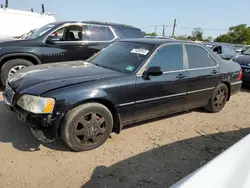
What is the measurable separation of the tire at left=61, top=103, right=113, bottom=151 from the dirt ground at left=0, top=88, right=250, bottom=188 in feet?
0.45

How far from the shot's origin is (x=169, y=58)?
14.8 feet

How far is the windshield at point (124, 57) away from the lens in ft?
13.6

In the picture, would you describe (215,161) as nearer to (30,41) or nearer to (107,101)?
(107,101)

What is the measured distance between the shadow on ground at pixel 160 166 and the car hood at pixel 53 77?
4.00 ft

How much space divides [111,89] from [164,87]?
105cm

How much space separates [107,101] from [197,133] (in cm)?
188

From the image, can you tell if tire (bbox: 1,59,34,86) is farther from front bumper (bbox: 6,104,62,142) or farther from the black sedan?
Result: front bumper (bbox: 6,104,62,142)

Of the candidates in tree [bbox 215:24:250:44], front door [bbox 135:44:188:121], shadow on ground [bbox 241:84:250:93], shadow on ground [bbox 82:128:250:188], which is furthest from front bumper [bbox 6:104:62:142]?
tree [bbox 215:24:250:44]

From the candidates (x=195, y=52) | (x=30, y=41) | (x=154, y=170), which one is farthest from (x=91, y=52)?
(x=154, y=170)

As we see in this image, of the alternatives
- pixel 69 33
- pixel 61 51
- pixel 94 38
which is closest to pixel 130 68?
pixel 61 51

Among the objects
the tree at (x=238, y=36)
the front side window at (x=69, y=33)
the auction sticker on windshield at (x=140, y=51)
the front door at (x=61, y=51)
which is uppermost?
the front side window at (x=69, y=33)

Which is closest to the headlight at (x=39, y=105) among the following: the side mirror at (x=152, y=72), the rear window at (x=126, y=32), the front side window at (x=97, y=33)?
the side mirror at (x=152, y=72)

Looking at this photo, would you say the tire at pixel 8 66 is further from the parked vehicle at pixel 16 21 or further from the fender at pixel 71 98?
the parked vehicle at pixel 16 21

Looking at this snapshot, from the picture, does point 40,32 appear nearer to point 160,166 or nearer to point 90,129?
point 90,129
